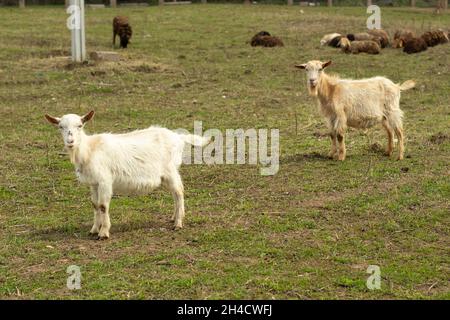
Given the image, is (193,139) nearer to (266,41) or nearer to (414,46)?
(414,46)

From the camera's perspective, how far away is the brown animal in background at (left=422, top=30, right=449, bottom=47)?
66.4 feet

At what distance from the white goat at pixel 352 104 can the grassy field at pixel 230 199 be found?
1.28 feet

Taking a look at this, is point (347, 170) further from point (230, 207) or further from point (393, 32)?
point (393, 32)

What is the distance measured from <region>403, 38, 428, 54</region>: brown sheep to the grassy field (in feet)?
4.74

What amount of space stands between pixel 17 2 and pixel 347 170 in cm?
2501

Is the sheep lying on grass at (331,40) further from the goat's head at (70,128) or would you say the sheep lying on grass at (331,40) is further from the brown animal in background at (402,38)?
the goat's head at (70,128)

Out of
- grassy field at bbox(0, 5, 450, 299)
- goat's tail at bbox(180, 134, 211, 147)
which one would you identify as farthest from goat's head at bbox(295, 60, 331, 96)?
goat's tail at bbox(180, 134, 211, 147)

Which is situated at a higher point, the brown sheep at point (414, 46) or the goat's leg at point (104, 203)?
the brown sheep at point (414, 46)

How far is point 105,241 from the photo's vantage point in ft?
23.1

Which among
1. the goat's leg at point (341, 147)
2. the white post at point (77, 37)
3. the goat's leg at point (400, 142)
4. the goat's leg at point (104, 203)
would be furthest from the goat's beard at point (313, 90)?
the white post at point (77, 37)

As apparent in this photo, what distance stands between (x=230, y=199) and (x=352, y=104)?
8.35 ft

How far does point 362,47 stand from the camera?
774 inches

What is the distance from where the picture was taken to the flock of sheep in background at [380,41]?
19.6 metres
